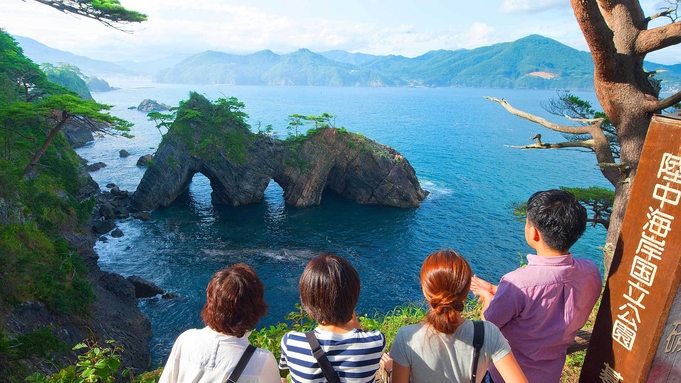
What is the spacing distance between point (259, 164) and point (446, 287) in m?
31.5

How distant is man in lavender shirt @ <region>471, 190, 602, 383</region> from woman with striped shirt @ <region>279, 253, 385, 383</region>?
0.99 m

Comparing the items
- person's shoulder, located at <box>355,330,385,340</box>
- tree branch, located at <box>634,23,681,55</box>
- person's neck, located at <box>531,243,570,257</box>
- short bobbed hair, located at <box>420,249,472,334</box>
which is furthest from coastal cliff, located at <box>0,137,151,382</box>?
tree branch, located at <box>634,23,681,55</box>

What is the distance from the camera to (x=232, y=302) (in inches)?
93.1

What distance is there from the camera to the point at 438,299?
2.21 m

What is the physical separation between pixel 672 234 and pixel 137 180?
4210cm

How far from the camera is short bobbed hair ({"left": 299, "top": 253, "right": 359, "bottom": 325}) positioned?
2.26 metres

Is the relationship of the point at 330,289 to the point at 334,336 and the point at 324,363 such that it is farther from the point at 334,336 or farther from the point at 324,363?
the point at 324,363

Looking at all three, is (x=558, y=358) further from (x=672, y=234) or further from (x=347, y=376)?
(x=347, y=376)

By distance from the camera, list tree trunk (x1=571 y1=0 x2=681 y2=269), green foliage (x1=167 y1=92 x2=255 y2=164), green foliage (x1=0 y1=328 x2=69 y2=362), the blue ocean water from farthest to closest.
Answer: green foliage (x1=167 y1=92 x2=255 y2=164)
the blue ocean water
green foliage (x1=0 y1=328 x2=69 y2=362)
tree trunk (x1=571 y1=0 x2=681 y2=269)

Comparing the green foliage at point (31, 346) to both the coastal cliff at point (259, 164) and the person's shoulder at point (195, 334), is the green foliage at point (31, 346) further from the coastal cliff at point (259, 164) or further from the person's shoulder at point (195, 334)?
the coastal cliff at point (259, 164)

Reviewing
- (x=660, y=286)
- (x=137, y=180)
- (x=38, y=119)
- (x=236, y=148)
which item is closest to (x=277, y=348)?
(x=660, y=286)

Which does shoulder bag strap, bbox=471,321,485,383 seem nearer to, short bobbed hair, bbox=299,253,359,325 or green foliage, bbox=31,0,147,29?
short bobbed hair, bbox=299,253,359,325

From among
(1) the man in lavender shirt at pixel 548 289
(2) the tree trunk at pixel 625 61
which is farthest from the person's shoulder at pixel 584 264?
(2) the tree trunk at pixel 625 61

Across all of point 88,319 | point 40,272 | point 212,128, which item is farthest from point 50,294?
point 212,128
